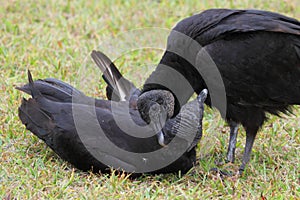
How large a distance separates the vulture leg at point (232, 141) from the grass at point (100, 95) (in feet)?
0.27

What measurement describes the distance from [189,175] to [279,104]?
0.96 meters

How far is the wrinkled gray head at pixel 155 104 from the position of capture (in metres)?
4.59

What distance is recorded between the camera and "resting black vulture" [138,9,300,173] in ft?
15.3

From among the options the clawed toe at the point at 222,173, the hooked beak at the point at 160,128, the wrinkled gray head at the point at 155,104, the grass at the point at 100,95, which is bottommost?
the clawed toe at the point at 222,173

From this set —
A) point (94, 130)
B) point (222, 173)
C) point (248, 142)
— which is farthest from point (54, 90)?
point (248, 142)

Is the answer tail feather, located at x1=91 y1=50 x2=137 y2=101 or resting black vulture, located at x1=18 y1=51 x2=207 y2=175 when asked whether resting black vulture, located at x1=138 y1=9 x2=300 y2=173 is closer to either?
resting black vulture, located at x1=18 y1=51 x2=207 y2=175

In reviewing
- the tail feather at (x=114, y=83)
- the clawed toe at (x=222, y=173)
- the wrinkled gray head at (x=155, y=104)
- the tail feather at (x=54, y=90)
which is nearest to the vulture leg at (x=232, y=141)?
the clawed toe at (x=222, y=173)

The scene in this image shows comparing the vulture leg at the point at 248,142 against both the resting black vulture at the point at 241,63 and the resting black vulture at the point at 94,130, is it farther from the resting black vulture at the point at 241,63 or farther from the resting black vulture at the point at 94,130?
the resting black vulture at the point at 94,130

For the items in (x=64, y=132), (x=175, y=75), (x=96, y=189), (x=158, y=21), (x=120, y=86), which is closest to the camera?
(x=96, y=189)

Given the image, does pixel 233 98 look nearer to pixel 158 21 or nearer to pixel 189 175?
pixel 189 175

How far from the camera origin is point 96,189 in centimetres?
425

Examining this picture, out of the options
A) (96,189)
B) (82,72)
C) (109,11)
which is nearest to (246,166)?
(96,189)

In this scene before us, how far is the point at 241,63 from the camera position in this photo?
4645 mm

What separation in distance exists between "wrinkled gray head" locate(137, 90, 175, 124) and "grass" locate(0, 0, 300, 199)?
0.50m
